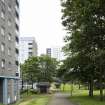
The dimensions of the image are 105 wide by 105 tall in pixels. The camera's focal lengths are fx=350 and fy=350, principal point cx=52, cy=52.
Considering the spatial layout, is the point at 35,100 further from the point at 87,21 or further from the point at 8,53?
the point at 87,21

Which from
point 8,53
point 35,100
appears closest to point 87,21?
point 35,100

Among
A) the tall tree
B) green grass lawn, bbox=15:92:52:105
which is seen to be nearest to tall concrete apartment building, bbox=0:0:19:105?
green grass lawn, bbox=15:92:52:105

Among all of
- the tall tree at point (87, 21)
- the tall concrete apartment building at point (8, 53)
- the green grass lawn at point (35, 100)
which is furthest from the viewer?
the tall concrete apartment building at point (8, 53)

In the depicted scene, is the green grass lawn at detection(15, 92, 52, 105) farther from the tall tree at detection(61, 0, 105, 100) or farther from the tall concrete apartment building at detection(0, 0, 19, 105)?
the tall tree at detection(61, 0, 105, 100)

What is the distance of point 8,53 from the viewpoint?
62844mm

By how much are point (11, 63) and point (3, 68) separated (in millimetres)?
7414

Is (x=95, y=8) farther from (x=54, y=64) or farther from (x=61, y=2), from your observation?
(x=54, y=64)

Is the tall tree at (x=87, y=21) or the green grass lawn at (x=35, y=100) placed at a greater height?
the tall tree at (x=87, y=21)

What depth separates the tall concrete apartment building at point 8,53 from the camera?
5703 centimetres

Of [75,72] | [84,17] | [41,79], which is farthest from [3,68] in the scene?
[41,79]

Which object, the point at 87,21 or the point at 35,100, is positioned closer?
the point at 87,21

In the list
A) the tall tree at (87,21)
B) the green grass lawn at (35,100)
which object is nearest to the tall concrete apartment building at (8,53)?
the green grass lawn at (35,100)

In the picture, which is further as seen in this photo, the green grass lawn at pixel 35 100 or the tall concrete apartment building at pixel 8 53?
the tall concrete apartment building at pixel 8 53

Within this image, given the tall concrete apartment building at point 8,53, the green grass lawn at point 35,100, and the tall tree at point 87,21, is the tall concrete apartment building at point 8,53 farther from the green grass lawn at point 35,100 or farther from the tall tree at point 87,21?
the tall tree at point 87,21
